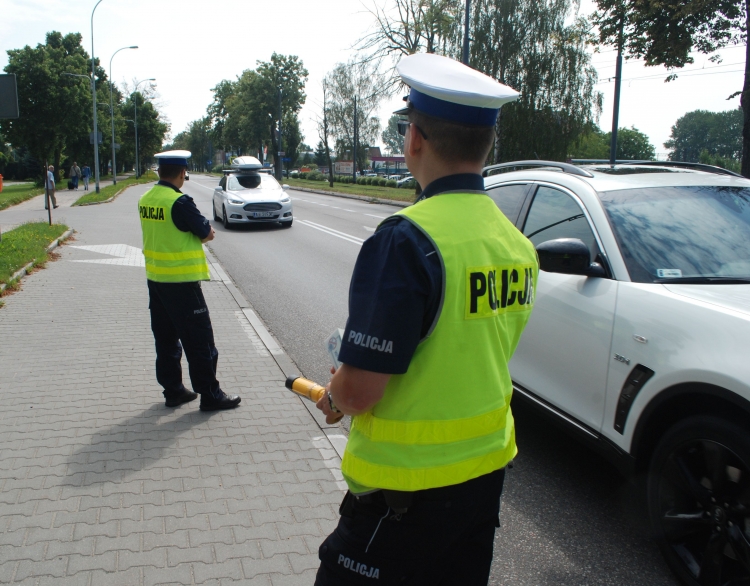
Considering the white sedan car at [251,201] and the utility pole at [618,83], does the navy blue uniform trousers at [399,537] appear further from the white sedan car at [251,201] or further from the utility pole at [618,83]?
the utility pole at [618,83]

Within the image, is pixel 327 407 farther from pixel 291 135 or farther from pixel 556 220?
pixel 291 135

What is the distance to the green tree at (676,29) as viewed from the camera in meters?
16.2

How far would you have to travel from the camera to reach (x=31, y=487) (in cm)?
362

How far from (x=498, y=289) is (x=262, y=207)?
1785 centimetres

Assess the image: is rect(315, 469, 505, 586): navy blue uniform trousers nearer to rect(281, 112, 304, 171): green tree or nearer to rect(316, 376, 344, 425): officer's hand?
rect(316, 376, 344, 425): officer's hand

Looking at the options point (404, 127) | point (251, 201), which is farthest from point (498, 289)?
point (251, 201)

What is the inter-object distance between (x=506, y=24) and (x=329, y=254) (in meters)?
23.0

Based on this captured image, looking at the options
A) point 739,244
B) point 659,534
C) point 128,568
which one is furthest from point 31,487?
point 739,244

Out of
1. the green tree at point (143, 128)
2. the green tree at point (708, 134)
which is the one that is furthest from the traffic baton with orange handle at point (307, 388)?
the green tree at point (708, 134)

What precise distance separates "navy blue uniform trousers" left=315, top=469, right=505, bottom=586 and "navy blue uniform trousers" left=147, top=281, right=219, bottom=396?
3130 mm

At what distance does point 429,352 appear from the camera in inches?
61.0

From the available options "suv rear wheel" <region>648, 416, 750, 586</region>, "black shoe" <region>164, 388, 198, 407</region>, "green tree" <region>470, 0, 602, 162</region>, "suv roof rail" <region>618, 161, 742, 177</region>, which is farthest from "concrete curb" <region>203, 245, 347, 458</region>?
"green tree" <region>470, 0, 602, 162</region>

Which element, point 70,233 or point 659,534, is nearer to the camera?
point 659,534

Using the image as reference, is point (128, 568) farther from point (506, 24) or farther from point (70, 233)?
point (506, 24)
